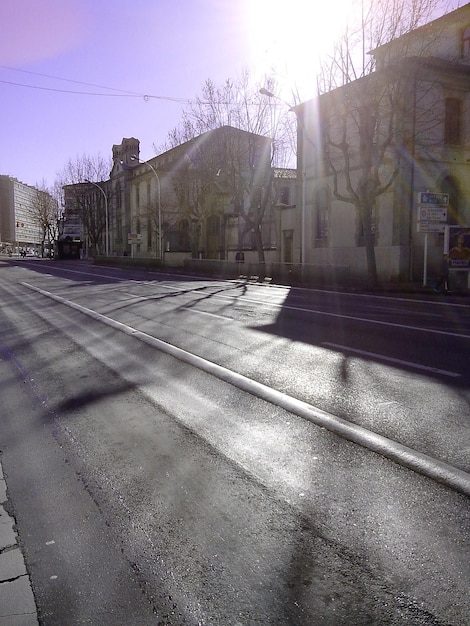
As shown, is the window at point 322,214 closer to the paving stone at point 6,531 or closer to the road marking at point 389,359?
the road marking at point 389,359

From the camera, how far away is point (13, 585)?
3033 mm

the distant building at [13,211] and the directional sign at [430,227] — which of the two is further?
the distant building at [13,211]

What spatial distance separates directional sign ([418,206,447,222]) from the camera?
23516mm

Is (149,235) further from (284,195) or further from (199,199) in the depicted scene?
(199,199)

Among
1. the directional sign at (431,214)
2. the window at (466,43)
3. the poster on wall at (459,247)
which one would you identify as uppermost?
the window at (466,43)

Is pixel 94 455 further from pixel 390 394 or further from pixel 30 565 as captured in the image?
pixel 390 394

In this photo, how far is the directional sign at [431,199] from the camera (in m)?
23.5

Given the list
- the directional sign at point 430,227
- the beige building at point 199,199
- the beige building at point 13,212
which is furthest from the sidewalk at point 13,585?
the beige building at point 13,212

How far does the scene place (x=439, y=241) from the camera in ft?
94.3

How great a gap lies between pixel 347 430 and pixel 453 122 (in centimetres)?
2984

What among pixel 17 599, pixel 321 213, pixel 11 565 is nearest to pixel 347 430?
pixel 11 565

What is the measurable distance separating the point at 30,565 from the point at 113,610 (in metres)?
0.69

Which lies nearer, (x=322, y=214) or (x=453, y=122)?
(x=453, y=122)

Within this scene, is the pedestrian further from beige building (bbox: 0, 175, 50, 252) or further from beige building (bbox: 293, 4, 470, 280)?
beige building (bbox: 0, 175, 50, 252)
